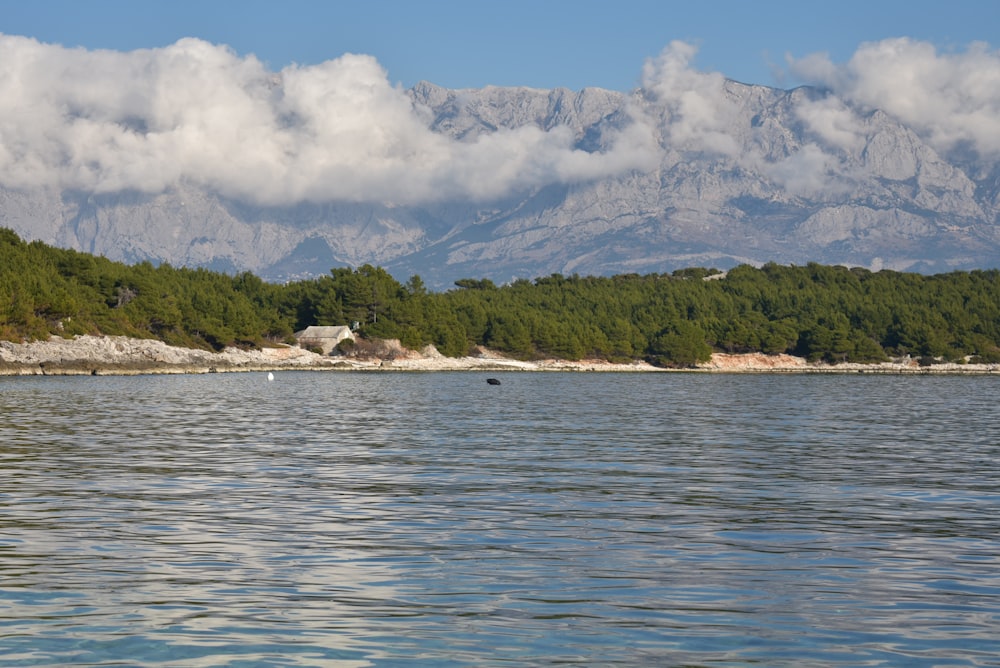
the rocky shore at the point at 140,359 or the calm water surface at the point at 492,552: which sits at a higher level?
the rocky shore at the point at 140,359

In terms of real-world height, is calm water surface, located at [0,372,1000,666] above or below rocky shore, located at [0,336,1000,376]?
below

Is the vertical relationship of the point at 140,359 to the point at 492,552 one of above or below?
above

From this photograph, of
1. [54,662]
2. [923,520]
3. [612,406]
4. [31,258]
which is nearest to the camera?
[54,662]

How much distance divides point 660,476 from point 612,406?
47918 millimetres

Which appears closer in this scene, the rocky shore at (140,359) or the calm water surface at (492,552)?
the calm water surface at (492,552)

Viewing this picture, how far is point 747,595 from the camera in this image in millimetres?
17359

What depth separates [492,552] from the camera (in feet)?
69.2

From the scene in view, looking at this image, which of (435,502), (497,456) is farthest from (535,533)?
(497,456)

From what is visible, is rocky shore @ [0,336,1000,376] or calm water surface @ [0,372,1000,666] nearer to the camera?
calm water surface @ [0,372,1000,666]

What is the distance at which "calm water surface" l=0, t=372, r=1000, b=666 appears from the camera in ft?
47.9

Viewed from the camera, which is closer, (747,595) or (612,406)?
(747,595)

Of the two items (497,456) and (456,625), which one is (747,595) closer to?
(456,625)

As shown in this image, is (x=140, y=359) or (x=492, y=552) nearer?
(x=492, y=552)

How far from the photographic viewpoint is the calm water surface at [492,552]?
14.6 m
